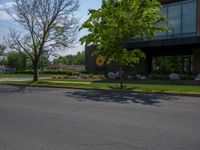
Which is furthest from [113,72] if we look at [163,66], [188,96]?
[188,96]

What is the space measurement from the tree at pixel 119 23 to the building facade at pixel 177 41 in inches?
309

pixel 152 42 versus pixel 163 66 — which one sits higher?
pixel 152 42

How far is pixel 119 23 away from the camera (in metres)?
18.9

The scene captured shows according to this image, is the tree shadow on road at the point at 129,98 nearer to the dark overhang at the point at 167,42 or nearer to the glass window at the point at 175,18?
the dark overhang at the point at 167,42

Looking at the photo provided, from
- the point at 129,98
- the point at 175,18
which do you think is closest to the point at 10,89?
the point at 129,98

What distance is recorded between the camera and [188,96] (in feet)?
50.0

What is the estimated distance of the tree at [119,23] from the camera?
61.4ft

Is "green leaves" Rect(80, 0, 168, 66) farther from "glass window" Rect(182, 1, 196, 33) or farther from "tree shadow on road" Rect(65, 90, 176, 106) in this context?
"glass window" Rect(182, 1, 196, 33)

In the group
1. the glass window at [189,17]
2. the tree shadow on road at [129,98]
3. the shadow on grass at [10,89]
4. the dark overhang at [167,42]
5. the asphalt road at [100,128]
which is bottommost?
the shadow on grass at [10,89]

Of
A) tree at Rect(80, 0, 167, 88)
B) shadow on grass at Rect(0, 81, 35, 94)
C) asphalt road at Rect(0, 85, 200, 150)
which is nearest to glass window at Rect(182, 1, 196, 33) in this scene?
tree at Rect(80, 0, 167, 88)

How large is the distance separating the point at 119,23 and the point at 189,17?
13.5 metres

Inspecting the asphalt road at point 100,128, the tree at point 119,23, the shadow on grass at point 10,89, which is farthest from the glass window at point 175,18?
the asphalt road at point 100,128

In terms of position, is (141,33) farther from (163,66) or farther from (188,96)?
(163,66)

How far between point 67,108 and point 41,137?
4.28m
